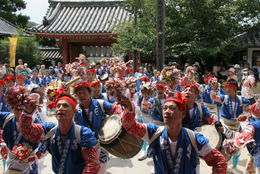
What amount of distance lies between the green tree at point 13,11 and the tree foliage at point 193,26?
24103 mm

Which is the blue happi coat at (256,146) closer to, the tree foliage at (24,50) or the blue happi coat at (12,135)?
the blue happi coat at (12,135)

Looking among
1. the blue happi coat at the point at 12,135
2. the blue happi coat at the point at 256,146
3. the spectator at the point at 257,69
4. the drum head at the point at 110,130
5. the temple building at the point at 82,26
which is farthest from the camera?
the temple building at the point at 82,26

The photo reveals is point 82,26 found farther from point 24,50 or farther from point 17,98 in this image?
point 17,98

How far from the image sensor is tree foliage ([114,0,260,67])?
11688 mm

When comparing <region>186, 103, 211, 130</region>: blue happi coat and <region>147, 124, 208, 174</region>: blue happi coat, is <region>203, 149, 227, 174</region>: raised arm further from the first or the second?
<region>186, 103, 211, 130</region>: blue happi coat

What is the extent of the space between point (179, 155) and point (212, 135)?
113 centimetres

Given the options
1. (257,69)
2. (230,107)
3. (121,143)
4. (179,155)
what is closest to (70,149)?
(121,143)

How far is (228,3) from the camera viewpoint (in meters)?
12.7

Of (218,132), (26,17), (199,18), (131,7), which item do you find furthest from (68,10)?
(218,132)

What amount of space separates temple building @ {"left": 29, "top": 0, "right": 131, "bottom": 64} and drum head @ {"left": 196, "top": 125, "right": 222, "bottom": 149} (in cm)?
1144

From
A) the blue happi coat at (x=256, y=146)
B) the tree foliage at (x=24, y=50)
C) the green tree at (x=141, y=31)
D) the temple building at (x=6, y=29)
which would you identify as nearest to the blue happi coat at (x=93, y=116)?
the blue happi coat at (x=256, y=146)

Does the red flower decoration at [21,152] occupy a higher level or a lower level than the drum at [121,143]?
lower

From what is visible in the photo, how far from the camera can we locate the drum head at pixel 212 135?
3.36 m

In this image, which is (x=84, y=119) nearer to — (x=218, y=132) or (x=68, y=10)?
(x=218, y=132)
